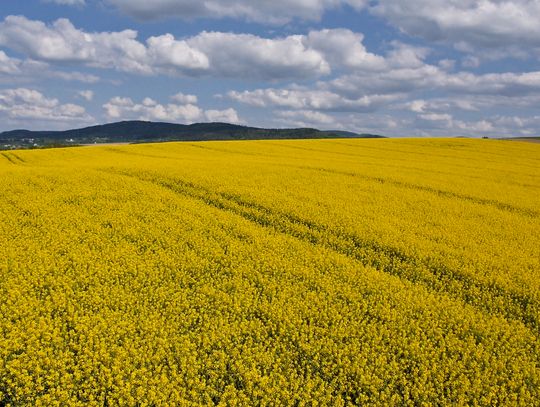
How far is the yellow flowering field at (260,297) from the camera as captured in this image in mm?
8891

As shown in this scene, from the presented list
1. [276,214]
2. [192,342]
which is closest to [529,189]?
[276,214]

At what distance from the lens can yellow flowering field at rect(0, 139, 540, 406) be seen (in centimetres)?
889

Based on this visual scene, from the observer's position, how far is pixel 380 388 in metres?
9.08

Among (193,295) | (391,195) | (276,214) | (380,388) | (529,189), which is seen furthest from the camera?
(529,189)

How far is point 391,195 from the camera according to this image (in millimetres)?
23328

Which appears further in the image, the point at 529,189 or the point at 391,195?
the point at 529,189

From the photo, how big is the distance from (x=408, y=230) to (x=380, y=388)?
32.0 ft

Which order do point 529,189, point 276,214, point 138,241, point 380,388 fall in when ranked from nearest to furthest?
point 380,388
point 138,241
point 276,214
point 529,189

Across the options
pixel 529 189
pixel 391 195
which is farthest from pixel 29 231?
pixel 529 189

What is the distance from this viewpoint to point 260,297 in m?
12.0

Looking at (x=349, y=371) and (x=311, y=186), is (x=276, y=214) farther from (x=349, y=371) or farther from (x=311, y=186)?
(x=349, y=371)

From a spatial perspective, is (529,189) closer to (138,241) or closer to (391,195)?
(391,195)

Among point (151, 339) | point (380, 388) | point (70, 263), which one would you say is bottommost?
point (380, 388)

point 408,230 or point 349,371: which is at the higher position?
point 408,230
